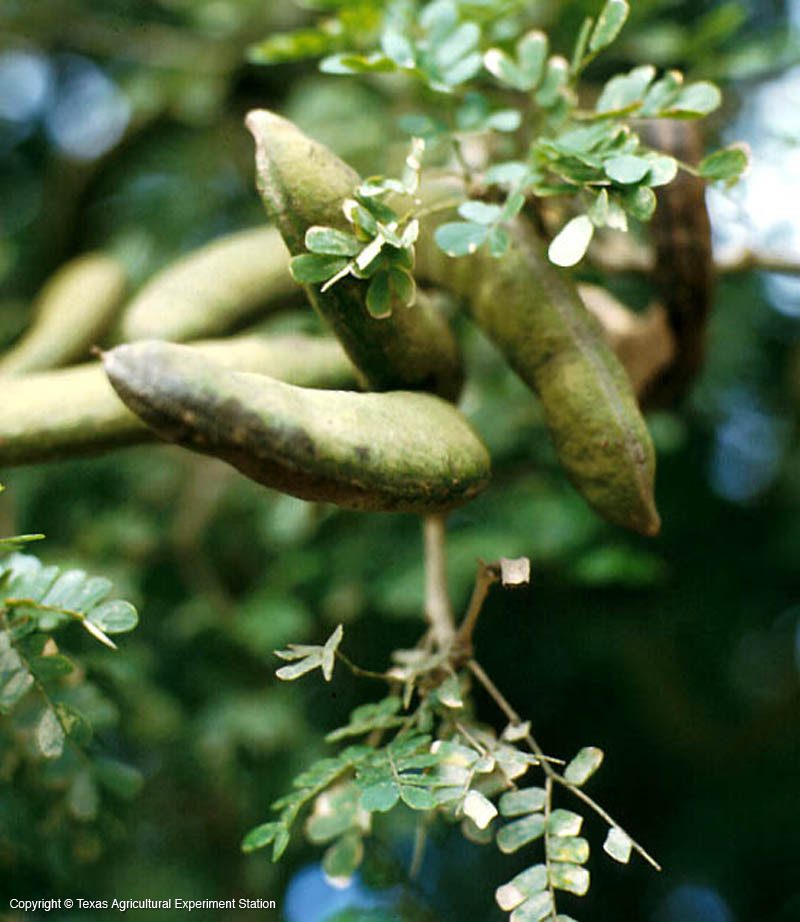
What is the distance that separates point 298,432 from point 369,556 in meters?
1.18

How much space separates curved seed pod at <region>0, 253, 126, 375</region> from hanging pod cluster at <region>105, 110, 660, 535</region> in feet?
1.78

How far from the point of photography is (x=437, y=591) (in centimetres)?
105

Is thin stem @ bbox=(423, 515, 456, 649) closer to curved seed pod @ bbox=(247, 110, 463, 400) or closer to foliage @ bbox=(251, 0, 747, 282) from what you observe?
curved seed pod @ bbox=(247, 110, 463, 400)

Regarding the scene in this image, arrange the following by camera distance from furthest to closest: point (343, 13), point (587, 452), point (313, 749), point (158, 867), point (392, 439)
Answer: point (158, 867) < point (313, 749) < point (343, 13) < point (587, 452) < point (392, 439)

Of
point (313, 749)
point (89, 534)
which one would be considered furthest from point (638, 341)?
point (89, 534)

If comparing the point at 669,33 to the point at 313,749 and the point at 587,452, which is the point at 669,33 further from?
the point at 313,749

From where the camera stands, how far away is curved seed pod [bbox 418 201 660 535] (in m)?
0.85

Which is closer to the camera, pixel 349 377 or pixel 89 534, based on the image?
pixel 349 377

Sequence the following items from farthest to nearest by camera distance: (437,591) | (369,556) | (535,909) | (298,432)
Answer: (369,556) → (437,591) → (535,909) → (298,432)

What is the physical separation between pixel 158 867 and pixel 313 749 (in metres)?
0.64

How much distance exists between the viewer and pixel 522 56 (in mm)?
1033

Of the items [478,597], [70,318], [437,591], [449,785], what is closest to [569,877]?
[449,785]

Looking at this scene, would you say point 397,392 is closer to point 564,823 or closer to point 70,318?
point 564,823

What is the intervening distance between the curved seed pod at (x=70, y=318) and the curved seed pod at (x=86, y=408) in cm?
22
